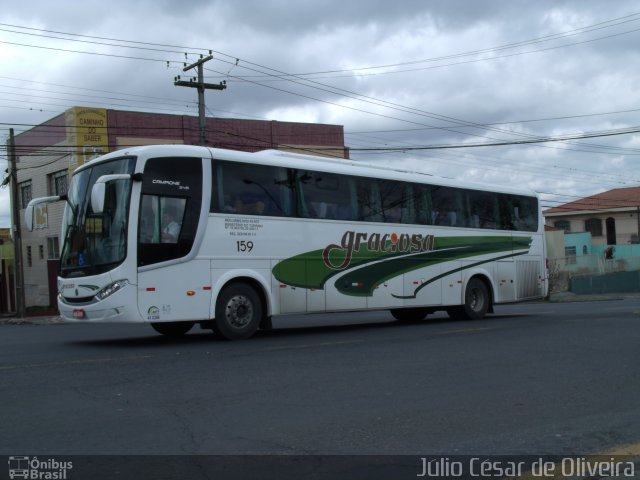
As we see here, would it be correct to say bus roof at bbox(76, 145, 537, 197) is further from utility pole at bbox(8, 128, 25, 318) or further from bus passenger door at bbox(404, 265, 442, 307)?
utility pole at bbox(8, 128, 25, 318)

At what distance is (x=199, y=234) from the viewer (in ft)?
38.9

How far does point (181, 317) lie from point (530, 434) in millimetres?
6927

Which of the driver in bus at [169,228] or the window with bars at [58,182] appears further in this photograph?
the window with bars at [58,182]

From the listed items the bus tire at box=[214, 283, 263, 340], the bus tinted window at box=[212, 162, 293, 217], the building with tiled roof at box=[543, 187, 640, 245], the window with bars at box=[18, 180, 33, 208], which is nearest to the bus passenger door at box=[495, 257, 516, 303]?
the bus tinted window at box=[212, 162, 293, 217]

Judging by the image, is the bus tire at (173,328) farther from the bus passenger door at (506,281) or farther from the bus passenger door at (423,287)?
the bus passenger door at (506,281)

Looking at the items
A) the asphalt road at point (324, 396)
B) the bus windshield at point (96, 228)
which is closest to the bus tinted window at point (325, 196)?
the asphalt road at point (324, 396)

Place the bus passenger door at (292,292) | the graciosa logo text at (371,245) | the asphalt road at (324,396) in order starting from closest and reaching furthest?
1. the asphalt road at (324,396)
2. the bus passenger door at (292,292)
3. the graciosa logo text at (371,245)

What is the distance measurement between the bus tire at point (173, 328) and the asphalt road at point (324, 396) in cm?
69

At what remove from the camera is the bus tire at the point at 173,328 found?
13172 millimetres

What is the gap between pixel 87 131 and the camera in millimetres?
32812

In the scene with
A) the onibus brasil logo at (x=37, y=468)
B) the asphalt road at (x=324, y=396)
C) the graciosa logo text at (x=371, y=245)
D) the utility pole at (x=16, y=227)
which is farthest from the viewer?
the utility pole at (x=16, y=227)

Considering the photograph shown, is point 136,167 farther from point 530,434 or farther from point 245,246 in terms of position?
point 530,434

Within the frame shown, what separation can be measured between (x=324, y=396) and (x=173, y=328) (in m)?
6.52

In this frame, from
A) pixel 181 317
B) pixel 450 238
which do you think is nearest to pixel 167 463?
pixel 181 317
